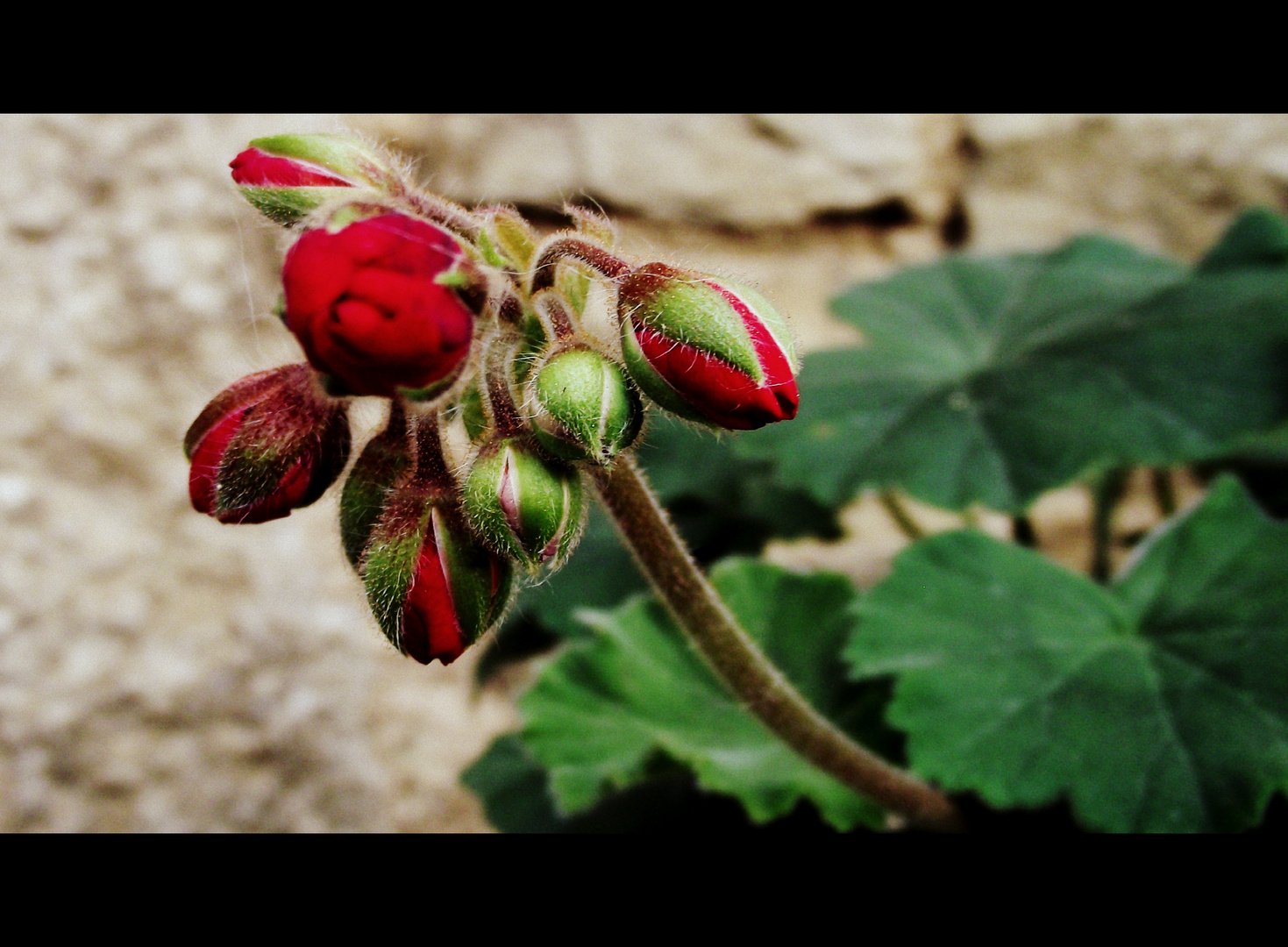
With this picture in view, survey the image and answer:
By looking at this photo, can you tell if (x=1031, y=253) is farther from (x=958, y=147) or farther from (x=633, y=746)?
(x=633, y=746)

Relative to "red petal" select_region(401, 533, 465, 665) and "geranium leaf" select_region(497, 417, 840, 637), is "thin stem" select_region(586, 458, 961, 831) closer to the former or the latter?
"red petal" select_region(401, 533, 465, 665)

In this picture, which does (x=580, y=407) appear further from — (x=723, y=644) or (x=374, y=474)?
(x=723, y=644)

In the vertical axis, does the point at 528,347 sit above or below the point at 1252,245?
above

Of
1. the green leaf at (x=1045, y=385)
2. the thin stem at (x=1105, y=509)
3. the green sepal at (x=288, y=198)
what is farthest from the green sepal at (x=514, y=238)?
the thin stem at (x=1105, y=509)

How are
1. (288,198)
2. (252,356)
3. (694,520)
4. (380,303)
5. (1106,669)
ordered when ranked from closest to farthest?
(380,303), (288,198), (1106,669), (252,356), (694,520)

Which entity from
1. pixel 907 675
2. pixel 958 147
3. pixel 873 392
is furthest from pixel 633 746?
pixel 958 147

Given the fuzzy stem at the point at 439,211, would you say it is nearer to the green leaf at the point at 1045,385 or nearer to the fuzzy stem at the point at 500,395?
the fuzzy stem at the point at 500,395

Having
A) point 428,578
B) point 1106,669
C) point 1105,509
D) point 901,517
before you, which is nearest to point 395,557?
point 428,578
